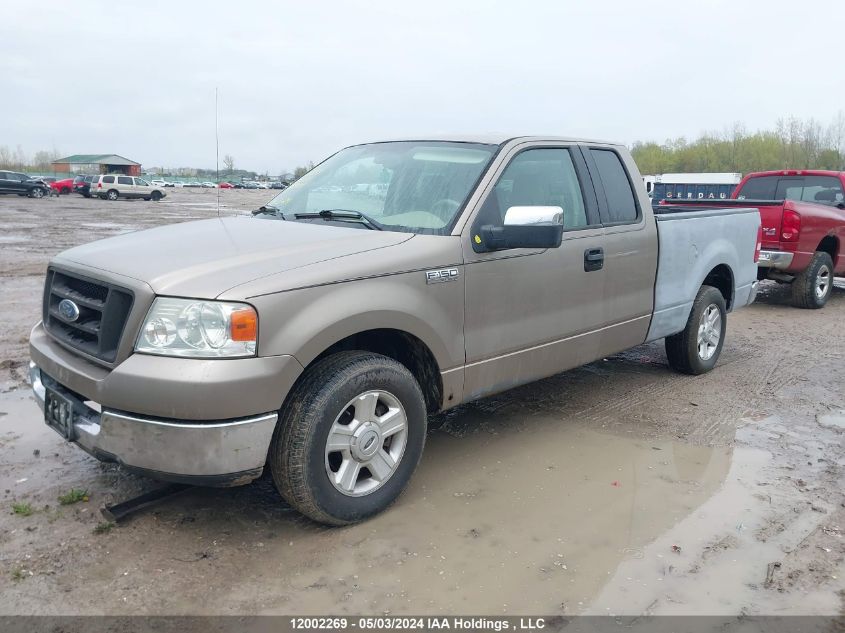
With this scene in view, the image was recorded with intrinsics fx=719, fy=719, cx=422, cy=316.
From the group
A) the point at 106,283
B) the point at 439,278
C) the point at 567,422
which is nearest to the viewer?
the point at 106,283

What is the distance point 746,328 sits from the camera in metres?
8.37

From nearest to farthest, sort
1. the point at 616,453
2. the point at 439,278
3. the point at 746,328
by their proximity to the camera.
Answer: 1. the point at 439,278
2. the point at 616,453
3. the point at 746,328

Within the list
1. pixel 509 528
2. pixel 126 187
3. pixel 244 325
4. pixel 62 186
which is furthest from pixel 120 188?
pixel 509 528

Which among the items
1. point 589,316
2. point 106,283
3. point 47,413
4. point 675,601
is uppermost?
point 106,283

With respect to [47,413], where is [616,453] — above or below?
below

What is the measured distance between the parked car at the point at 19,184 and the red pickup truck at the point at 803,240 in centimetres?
4078

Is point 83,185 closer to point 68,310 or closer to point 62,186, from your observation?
point 62,186

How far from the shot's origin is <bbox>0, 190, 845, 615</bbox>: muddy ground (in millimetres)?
2943

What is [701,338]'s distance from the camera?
6.13 metres

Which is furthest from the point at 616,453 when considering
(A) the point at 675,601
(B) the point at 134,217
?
(B) the point at 134,217

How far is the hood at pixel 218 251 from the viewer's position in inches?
121

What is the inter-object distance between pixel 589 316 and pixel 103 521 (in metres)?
3.06

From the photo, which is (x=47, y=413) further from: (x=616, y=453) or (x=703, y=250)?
(x=703, y=250)

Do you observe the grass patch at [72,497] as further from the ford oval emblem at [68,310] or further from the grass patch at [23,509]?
the ford oval emblem at [68,310]
